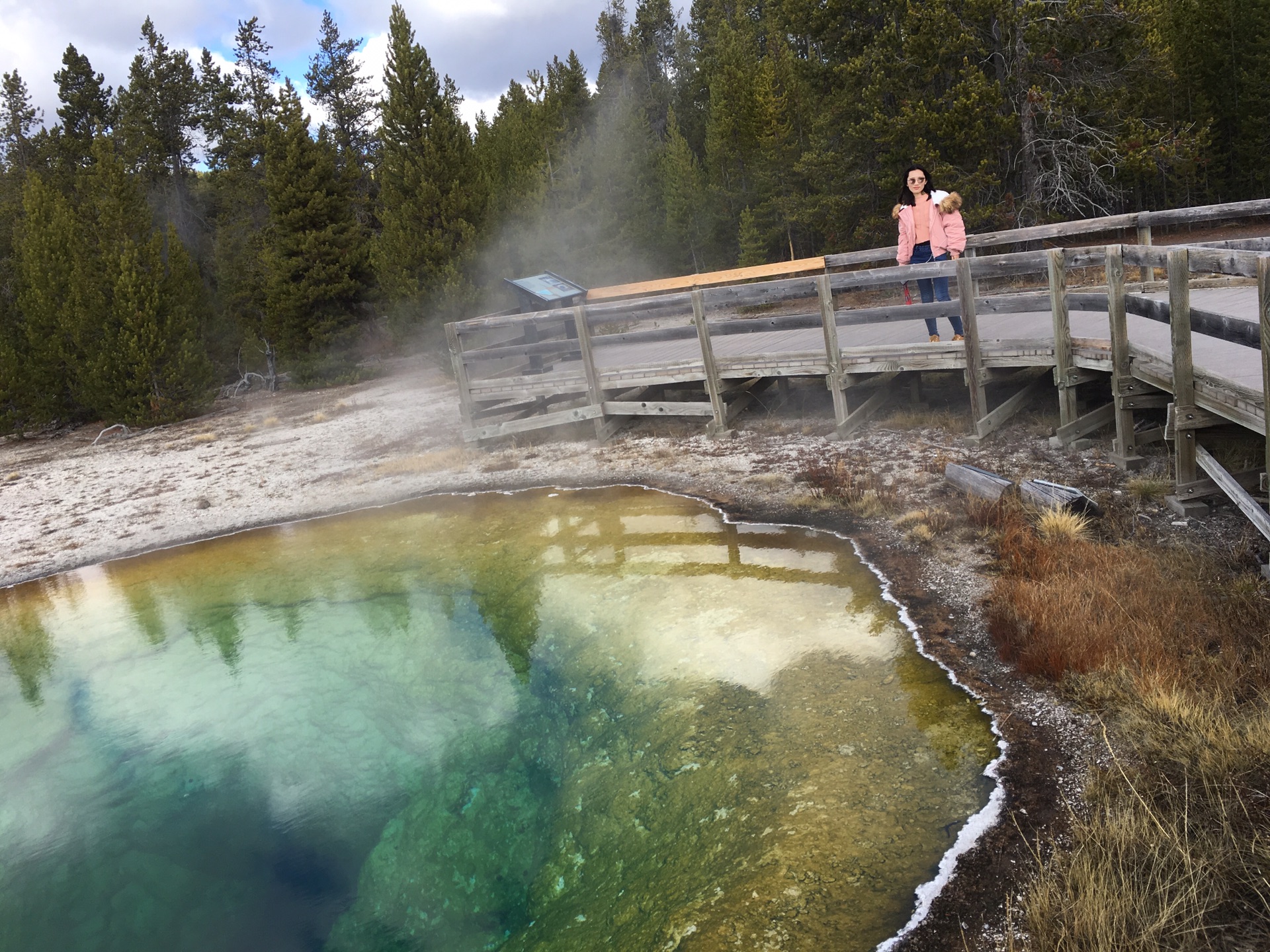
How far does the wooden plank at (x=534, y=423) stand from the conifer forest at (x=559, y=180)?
26.5 ft

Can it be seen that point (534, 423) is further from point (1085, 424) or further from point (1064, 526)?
point (1064, 526)

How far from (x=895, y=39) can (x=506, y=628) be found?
16.4 m

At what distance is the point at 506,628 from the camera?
300 inches

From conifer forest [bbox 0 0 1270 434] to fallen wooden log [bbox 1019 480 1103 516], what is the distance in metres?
12.1

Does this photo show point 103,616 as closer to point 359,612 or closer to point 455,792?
point 359,612

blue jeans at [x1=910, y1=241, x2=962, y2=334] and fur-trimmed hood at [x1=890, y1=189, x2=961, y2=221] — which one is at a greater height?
fur-trimmed hood at [x1=890, y1=189, x2=961, y2=221]

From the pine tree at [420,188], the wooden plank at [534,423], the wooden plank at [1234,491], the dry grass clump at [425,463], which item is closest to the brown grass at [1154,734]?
the wooden plank at [1234,491]

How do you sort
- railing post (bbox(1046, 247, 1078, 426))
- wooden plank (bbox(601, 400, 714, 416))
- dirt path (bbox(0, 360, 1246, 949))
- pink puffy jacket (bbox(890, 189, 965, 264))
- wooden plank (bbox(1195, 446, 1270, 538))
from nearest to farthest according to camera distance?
dirt path (bbox(0, 360, 1246, 949)) → wooden plank (bbox(1195, 446, 1270, 538)) → railing post (bbox(1046, 247, 1078, 426)) → pink puffy jacket (bbox(890, 189, 965, 264)) → wooden plank (bbox(601, 400, 714, 416))

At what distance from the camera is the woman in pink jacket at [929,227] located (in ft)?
31.6

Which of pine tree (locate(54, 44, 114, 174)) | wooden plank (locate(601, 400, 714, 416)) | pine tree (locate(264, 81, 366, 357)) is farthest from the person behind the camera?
pine tree (locate(54, 44, 114, 174))

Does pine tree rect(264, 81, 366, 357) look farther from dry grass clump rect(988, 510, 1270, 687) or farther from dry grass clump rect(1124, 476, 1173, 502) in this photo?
dry grass clump rect(988, 510, 1270, 687)

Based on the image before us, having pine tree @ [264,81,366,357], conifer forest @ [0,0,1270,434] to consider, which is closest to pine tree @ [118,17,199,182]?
conifer forest @ [0,0,1270,434]

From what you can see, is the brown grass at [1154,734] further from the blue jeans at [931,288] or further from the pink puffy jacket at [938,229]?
the pink puffy jacket at [938,229]

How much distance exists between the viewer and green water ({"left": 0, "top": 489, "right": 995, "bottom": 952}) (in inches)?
175
